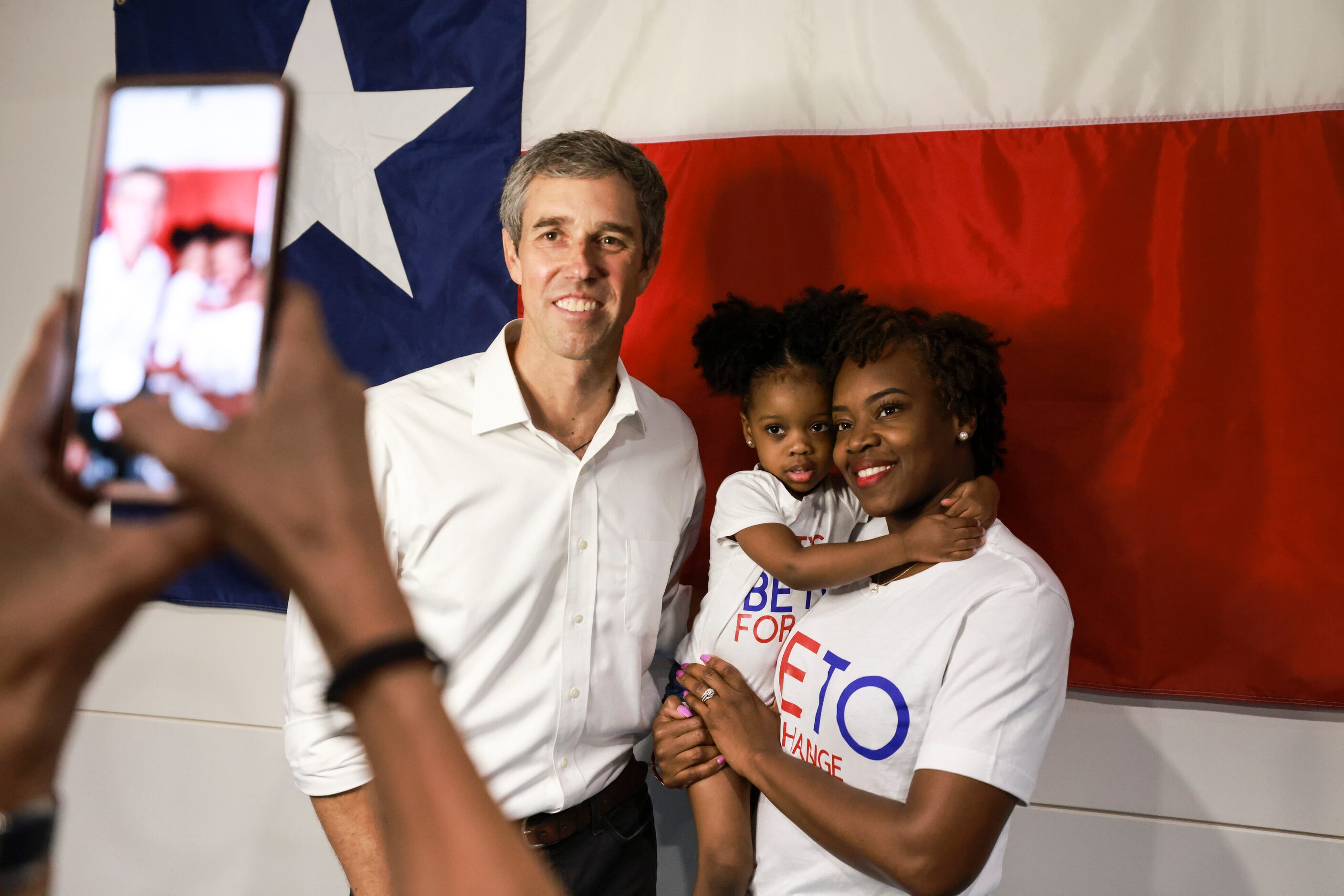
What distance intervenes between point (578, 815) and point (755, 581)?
1.76 ft

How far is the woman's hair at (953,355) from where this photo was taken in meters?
1.43

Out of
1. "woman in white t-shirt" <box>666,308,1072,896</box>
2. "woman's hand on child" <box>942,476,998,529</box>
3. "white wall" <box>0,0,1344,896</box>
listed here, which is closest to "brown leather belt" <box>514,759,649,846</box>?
"woman in white t-shirt" <box>666,308,1072,896</box>

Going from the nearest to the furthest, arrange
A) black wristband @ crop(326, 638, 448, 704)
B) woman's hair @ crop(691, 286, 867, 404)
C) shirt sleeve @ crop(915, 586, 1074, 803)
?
1. black wristband @ crop(326, 638, 448, 704)
2. shirt sleeve @ crop(915, 586, 1074, 803)
3. woman's hair @ crop(691, 286, 867, 404)

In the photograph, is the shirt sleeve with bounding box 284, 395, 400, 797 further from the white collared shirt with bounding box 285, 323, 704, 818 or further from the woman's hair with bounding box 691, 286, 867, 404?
the woman's hair with bounding box 691, 286, 867, 404

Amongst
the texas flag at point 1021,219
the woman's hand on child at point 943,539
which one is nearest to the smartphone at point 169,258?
the woman's hand on child at point 943,539

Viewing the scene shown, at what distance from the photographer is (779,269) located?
1.98 metres

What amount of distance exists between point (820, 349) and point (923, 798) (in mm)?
849

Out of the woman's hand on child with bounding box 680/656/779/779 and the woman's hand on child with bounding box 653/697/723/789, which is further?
the woman's hand on child with bounding box 653/697/723/789

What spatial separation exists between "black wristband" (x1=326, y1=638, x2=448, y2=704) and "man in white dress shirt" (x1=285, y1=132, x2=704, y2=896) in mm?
1144

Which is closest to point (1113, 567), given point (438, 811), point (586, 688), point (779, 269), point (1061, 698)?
point (1061, 698)

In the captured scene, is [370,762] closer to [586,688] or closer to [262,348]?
[262,348]

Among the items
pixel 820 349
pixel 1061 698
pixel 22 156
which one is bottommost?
pixel 1061 698

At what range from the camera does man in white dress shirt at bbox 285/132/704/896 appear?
4.83ft

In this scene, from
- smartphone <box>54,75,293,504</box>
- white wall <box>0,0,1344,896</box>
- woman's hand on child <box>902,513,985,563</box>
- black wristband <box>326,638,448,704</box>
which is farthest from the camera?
white wall <box>0,0,1344,896</box>
